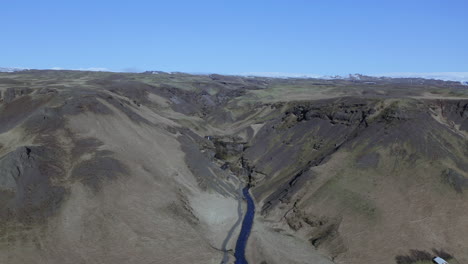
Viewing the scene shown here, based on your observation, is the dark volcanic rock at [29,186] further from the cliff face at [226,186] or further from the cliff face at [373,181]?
the cliff face at [373,181]

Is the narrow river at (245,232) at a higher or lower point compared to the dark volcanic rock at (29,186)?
lower

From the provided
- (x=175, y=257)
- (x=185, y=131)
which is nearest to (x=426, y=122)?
(x=175, y=257)

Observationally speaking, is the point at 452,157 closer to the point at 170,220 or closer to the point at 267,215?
the point at 267,215

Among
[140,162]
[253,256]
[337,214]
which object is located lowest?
[253,256]

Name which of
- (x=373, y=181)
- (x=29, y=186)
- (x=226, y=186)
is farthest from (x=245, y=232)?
(x=29, y=186)

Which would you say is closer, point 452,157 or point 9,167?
point 9,167

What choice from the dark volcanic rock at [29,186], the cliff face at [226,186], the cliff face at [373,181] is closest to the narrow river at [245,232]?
the cliff face at [226,186]
